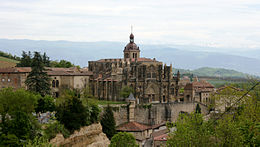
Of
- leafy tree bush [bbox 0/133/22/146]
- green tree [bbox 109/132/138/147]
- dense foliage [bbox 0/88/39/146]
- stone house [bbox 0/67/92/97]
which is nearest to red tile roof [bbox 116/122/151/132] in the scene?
green tree [bbox 109/132/138/147]

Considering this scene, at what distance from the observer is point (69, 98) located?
48750 mm

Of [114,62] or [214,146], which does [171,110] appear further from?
[214,146]

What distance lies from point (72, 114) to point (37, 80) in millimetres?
13868

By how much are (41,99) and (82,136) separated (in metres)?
7.91

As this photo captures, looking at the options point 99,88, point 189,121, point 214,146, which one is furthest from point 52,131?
point 99,88

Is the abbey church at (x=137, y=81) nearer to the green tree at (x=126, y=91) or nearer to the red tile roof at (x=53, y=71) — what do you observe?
the green tree at (x=126, y=91)

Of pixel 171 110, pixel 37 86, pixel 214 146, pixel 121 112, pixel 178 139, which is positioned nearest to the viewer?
pixel 214 146

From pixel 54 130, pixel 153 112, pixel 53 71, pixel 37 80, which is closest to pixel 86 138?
pixel 54 130

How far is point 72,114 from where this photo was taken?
4694 cm

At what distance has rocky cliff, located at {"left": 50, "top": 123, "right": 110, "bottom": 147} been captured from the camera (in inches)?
1696

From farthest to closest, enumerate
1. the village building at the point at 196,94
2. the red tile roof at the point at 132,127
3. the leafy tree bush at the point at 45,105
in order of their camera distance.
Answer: the village building at the point at 196,94
the red tile roof at the point at 132,127
the leafy tree bush at the point at 45,105

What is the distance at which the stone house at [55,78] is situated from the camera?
206 feet

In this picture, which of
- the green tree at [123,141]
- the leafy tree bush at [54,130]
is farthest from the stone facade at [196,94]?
the leafy tree bush at [54,130]

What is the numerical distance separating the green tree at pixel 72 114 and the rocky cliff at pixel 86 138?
0.99 m
